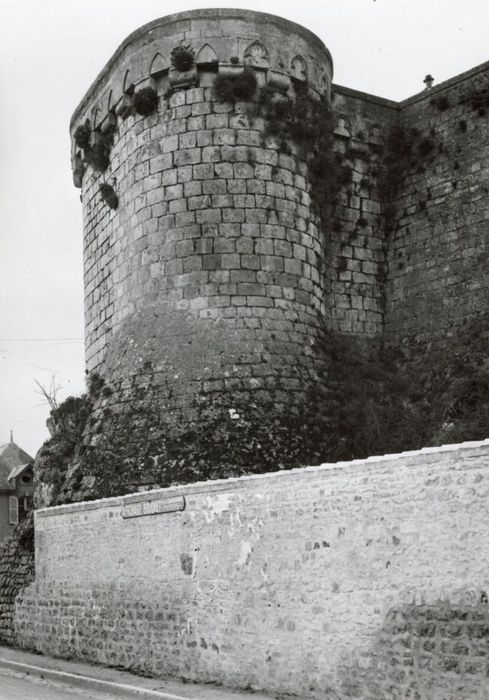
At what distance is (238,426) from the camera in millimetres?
13703

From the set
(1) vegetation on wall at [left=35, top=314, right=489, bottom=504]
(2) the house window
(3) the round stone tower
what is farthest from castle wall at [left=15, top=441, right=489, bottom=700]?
(2) the house window

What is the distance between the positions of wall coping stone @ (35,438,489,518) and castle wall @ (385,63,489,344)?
6598 millimetres

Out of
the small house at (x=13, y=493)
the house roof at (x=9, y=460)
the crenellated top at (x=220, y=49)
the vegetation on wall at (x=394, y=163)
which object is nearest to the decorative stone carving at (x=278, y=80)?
the crenellated top at (x=220, y=49)

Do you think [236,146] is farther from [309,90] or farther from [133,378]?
[133,378]

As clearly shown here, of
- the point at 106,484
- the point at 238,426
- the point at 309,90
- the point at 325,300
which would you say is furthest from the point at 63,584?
the point at 309,90

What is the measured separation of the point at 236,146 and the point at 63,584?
7.22m

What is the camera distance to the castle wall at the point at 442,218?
15625 millimetres

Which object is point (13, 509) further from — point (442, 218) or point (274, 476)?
A: point (274, 476)

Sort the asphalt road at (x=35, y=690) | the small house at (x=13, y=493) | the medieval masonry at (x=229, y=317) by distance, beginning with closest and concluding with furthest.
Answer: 1. the asphalt road at (x=35, y=690)
2. the medieval masonry at (x=229, y=317)
3. the small house at (x=13, y=493)

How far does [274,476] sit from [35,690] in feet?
11.9

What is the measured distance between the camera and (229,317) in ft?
48.0

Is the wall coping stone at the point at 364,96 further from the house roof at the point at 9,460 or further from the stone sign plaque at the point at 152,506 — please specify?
the house roof at the point at 9,460

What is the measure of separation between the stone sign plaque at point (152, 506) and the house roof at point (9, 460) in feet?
120

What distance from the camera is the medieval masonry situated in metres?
10.8
